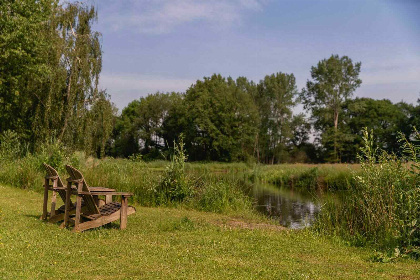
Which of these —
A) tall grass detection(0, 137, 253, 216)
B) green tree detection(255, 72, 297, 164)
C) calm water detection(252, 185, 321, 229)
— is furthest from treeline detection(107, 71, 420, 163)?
tall grass detection(0, 137, 253, 216)

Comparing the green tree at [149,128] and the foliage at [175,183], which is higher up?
the green tree at [149,128]

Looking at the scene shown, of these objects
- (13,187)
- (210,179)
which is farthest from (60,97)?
(210,179)

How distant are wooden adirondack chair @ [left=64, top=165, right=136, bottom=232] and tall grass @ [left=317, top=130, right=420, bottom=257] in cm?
455

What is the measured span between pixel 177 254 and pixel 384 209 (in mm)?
4353

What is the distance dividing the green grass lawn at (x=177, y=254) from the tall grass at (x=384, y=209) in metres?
0.54

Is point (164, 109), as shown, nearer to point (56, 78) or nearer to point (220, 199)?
point (56, 78)

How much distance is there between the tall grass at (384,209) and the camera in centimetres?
755

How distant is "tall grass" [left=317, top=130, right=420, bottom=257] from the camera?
755 centimetres

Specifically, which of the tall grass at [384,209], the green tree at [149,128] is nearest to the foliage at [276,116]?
the green tree at [149,128]

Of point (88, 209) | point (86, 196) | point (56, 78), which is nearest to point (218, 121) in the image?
point (56, 78)

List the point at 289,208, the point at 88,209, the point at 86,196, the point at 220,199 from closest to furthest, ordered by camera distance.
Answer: the point at 86,196, the point at 88,209, the point at 220,199, the point at 289,208

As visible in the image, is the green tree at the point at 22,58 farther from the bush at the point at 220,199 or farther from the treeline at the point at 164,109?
A: the bush at the point at 220,199

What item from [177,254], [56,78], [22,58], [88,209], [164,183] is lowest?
[177,254]

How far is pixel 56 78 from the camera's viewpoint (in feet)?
76.6
